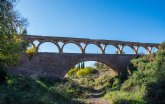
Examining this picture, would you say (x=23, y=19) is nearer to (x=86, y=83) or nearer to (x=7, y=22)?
(x=7, y=22)

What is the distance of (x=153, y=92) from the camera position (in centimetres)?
2247

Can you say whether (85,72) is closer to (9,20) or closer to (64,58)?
(64,58)

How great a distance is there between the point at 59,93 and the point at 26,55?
13.5 metres

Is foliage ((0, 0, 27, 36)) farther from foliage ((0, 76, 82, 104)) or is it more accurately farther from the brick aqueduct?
the brick aqueduct

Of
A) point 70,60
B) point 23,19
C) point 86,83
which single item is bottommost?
point 86,83

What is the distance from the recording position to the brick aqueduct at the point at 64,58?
38.5m

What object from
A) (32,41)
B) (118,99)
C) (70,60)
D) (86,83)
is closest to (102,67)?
(86,83)

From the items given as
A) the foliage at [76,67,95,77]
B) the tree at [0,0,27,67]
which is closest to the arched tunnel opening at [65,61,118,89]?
the foliage at [76,67,95,77]

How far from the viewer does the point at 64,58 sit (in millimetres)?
41406

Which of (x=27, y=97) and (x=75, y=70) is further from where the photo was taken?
(x=75, y=70)

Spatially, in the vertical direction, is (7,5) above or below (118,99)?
above

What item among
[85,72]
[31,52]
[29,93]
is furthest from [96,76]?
[29,93]

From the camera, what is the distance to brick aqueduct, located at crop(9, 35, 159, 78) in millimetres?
38531

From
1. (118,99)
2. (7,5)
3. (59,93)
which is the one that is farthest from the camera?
(118,99)
